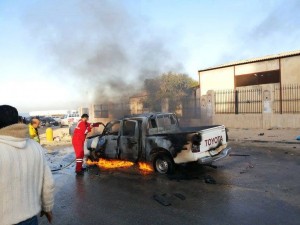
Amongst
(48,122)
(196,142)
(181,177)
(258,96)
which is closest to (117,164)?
(181,177)

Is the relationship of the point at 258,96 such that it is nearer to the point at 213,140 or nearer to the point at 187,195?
the point at 213,140

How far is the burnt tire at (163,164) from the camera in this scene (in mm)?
7453

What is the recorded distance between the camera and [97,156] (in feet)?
30.4

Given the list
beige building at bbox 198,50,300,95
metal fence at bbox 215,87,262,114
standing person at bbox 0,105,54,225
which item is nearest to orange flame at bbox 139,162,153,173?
standing person at bbox 0,105,54,225

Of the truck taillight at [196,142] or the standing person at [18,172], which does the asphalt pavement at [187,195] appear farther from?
the standing person at [18,172]

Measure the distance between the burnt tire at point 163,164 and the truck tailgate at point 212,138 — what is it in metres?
0.91

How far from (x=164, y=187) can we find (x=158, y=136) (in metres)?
1.55

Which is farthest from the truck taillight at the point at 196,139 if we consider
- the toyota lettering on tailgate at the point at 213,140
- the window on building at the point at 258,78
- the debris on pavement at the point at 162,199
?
the window on building at the point at 258,78

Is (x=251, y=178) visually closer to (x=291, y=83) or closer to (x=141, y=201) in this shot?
(x=141, y=201)

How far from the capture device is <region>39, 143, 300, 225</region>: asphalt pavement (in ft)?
15.5

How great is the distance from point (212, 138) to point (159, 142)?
1.33m

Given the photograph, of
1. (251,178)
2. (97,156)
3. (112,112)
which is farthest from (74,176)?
(112,112)

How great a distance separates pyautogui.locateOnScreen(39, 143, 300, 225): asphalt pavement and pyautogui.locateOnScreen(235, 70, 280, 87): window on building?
13.3 m

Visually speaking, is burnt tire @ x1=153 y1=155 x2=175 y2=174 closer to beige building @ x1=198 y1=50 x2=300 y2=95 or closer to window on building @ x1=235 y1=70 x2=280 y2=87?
beige building @ x1=198 y1=50 x2=300 y2=95
